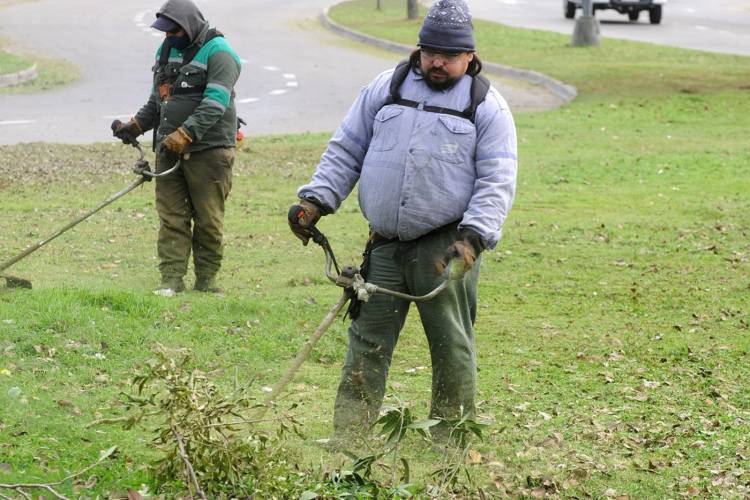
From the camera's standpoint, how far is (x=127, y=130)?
8.06 meters

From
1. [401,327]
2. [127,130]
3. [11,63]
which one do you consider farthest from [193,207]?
[11,63]

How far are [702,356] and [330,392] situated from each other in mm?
2420

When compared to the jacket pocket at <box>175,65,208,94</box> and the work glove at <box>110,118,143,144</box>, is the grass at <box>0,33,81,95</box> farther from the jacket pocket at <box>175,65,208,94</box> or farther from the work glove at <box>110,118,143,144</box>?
the jacket pocket at <box>175,65,208,94</box>

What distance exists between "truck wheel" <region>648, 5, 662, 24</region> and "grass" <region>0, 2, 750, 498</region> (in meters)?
16.4

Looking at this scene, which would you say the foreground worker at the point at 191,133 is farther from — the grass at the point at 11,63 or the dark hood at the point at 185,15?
the grass at the point at 11,63

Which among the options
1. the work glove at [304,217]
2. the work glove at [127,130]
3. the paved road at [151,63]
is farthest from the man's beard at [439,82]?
the paved road at [151,63]

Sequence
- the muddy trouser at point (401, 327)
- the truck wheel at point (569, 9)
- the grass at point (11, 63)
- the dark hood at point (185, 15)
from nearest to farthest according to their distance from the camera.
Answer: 1. the muddy trouser at point (401, 327)
2. the dark hood at point (185, 15)
3. the grass at point (11, 63)
4. the truck wheel at point (569, 9)

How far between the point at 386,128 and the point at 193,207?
321 cm

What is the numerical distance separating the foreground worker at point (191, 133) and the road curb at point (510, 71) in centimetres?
875

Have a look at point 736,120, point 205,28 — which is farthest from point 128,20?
point 205,28

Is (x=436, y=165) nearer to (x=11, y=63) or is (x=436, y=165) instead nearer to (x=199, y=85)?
(x=199, y=85)

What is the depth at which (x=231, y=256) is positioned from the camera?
388 inches

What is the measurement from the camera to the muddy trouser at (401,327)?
542cm

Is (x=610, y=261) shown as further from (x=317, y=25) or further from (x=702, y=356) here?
(x=317, y=25)
